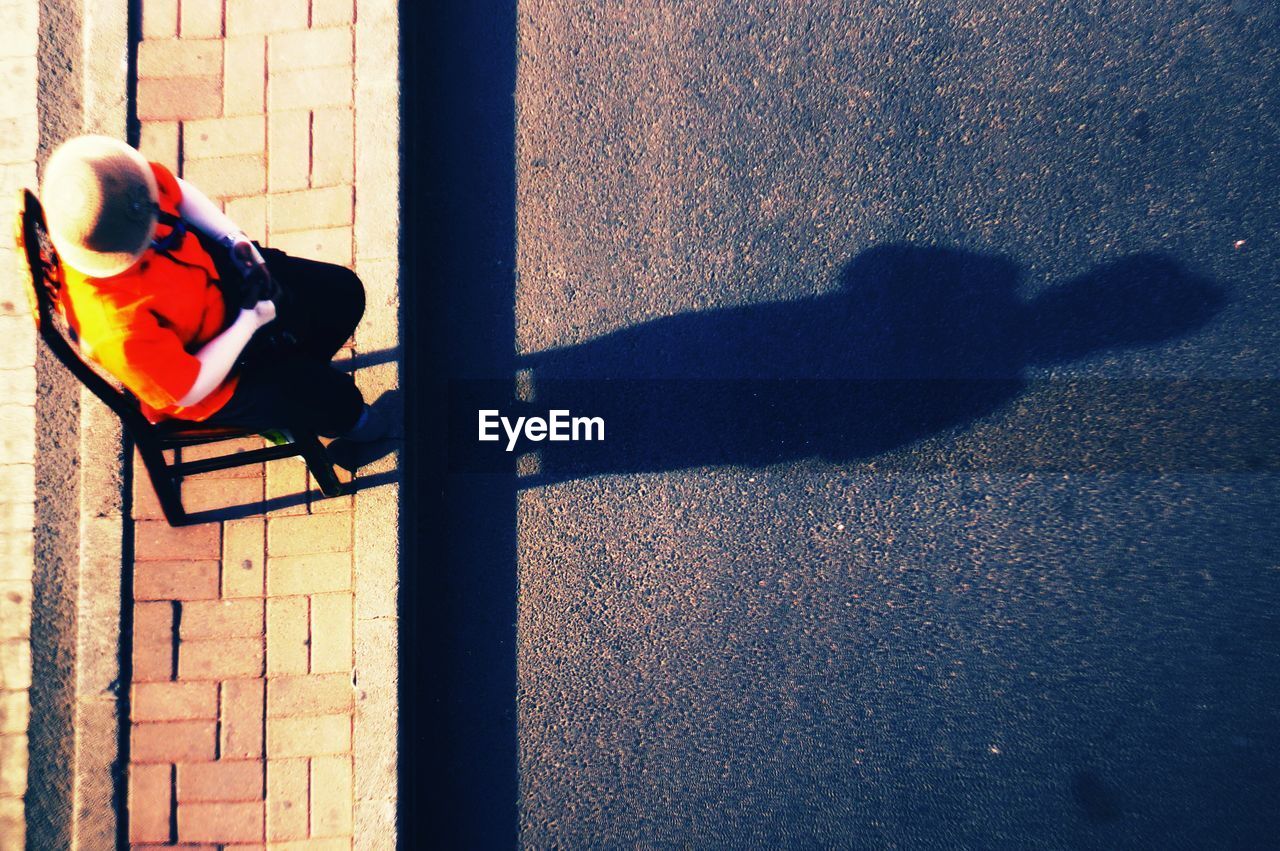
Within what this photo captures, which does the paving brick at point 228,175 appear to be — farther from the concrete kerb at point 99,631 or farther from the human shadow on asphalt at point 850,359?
the human shadow on asphalt at point 850,359

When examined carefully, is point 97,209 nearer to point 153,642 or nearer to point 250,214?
point 250,214

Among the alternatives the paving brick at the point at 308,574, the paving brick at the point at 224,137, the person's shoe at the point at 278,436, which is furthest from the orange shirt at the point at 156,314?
the paving brick at the point at 224,137

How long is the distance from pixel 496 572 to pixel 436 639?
1.33 ft

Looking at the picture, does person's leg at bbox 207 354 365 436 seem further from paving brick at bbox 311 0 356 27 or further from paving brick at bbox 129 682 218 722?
paving brick at bbox 311 0 356 27

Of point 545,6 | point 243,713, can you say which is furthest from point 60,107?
point 243,713

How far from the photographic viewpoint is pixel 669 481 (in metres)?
3.61

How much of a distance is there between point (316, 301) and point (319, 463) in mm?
688

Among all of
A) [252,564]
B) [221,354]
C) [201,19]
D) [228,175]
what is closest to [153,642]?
[252,564]

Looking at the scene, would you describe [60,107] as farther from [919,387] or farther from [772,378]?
[919,387]

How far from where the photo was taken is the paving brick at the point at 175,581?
3486mm

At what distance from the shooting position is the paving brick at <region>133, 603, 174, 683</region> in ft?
11.3

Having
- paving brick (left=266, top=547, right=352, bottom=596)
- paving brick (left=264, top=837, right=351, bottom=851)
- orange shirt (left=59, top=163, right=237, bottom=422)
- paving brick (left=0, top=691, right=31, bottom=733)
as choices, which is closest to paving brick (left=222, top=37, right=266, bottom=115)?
orange shirt (left=59, top=163, right=237, bottom=422)

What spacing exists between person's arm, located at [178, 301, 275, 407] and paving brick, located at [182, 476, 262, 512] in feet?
3.69

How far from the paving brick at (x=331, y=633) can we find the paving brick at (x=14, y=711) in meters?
1.29
